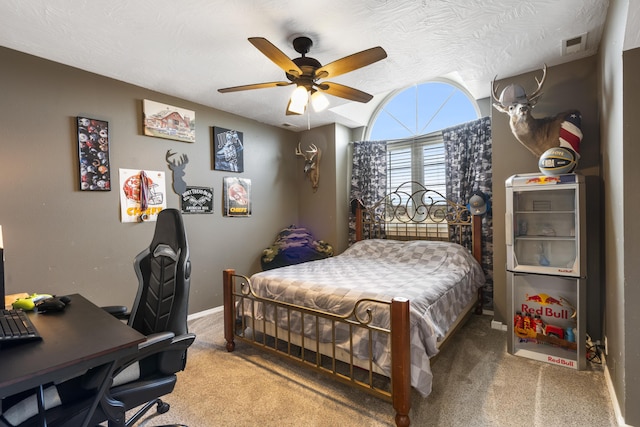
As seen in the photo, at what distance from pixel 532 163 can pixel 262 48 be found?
8.75 feet

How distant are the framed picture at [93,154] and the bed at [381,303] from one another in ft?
4.95

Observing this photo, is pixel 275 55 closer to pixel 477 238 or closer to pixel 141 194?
pixel 141 194

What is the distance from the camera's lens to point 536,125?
2721mm

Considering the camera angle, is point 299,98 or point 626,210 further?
point 299,98

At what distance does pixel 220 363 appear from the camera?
255 centimetres

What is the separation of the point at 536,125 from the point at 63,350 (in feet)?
11.7

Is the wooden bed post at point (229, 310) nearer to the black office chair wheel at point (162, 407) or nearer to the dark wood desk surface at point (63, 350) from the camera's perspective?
the black office chair wheel at point (162, 407)

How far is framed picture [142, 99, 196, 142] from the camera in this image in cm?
322

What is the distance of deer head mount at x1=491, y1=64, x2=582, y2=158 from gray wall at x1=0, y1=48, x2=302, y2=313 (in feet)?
10.8

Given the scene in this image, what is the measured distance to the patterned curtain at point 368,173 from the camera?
14.6 ft

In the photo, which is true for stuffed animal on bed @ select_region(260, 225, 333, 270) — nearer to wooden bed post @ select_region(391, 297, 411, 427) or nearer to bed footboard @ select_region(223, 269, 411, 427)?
bed footboard @ select_region(223, 269, 411, 427)

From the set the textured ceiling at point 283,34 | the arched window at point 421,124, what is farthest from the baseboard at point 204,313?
the arched window at point 421,124

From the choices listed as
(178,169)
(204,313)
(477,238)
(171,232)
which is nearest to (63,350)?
(171,232)

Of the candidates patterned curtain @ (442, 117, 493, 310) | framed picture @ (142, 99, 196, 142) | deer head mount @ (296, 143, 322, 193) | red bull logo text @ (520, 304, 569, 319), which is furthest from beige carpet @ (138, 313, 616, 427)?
deer head mount @ (296, 143, 322, 193)
